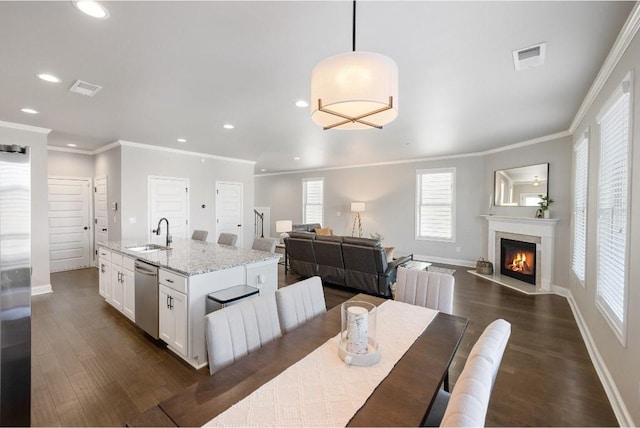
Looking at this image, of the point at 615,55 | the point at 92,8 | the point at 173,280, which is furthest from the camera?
the point at 173,280

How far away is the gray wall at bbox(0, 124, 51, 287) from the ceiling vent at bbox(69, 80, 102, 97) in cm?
236

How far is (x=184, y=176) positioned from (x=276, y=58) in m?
4.72

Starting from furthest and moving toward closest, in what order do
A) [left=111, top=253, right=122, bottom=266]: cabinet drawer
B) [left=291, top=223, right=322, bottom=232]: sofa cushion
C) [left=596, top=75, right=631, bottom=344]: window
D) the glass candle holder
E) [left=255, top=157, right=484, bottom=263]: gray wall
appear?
1. [left=291, top=223, right=322, bottom=232]: sofa cushion
2. [left=255, top=157, right=484, bottom=263]: gray wall
3. [left=111, top=253, right=122, bottom=266]: cabinet drawer
4. [left=596, top=75, right=631, bottom=344]: window
5. the glass candle holder

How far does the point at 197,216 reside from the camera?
21.4ft

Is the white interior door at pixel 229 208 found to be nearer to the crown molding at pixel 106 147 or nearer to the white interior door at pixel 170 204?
the white interior door at pixel 170 204

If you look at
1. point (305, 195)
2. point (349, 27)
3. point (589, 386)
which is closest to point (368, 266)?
point (589, 386)

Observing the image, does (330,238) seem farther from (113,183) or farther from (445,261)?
(113,183)

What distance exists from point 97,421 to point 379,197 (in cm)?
722

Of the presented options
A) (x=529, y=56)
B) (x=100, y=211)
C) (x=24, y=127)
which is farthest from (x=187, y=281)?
(x=100, y=211)

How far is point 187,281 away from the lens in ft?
8.13

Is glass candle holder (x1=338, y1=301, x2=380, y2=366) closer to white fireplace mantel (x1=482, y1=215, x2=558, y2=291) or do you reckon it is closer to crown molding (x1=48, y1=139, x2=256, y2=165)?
white fireplace mantel (x1=482, y1=215, x2=558, y2=291)

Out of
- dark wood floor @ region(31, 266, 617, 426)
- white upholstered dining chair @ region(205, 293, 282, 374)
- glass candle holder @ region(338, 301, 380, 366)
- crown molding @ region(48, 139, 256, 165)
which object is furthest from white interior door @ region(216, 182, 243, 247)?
glass candle holder @ region(338, 301, 380, 366)

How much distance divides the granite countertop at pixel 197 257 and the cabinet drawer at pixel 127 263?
0.07 meters

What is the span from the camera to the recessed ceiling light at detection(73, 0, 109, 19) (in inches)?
67.7
